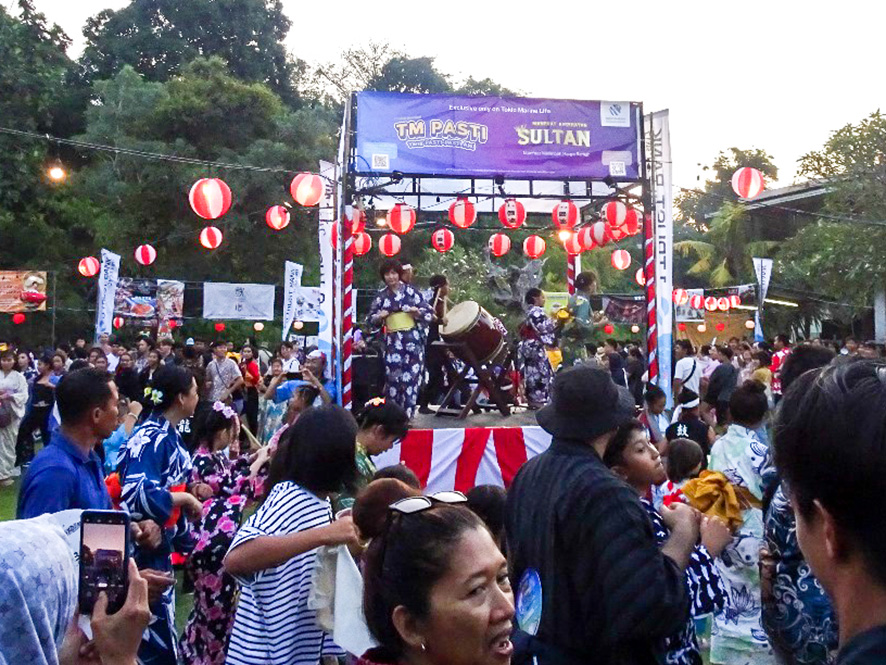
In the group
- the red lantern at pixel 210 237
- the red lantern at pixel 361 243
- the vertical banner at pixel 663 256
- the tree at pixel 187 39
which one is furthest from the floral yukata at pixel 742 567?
the tree at pixel 187 39

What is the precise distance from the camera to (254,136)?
84.2 ft

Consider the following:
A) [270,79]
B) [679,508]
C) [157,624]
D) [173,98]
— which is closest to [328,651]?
[157,624]

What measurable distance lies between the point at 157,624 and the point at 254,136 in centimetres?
2359

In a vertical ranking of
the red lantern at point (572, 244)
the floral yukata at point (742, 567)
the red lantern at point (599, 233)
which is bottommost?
the floral yukata at point (742, 567)

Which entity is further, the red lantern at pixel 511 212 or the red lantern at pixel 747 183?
the red lantern at pixel 511 212

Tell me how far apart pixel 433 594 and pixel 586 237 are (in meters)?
13.2

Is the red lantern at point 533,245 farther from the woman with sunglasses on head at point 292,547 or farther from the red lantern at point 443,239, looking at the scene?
the woman with sunglasses on head at point 292,547

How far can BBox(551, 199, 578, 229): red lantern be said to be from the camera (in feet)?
43.8

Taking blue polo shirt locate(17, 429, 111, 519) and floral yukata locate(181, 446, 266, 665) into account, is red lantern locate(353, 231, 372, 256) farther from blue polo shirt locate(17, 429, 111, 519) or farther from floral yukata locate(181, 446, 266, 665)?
blue polo shirt locate(17, 429, 111, 519)

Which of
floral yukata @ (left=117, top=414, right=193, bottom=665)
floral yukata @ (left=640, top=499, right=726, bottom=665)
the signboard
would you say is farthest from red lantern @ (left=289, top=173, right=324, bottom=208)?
the signboard

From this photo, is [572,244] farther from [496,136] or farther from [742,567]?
[742,567]

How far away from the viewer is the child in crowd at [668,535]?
2.55 m

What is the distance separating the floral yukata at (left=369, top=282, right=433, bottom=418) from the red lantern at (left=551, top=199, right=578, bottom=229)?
3.98 m

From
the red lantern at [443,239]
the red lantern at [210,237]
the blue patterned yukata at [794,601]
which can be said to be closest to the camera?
the blue patterned yukata at [794,601]
